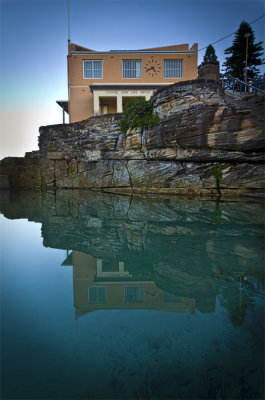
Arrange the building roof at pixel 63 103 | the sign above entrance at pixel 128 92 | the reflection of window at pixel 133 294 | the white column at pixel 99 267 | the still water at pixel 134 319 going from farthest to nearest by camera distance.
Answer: the building roof at pixel 63 103, the sign above entrance at pixel 128 92, the white column at pixel 99 267, the reflection of window at pixel 133 294, the still water at pixel 134 319

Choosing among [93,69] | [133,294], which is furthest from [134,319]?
[93,69]

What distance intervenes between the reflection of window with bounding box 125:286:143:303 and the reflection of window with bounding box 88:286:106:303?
265 millimetres

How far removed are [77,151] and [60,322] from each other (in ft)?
59.0

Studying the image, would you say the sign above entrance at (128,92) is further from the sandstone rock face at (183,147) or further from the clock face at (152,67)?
the sandstone rock face at (183,147)

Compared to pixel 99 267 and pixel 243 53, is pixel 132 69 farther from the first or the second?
pixel 99 267

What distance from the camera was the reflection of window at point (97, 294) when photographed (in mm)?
2705

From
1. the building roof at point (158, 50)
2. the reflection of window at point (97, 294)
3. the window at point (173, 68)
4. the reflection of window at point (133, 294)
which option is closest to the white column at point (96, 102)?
the building roof at point (158, 50)

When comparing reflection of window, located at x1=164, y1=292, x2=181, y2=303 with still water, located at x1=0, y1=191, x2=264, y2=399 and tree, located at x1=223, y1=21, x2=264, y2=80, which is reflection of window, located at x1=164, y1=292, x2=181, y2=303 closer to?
still water, located at x1=0, y1=191, x2=264, y2=399

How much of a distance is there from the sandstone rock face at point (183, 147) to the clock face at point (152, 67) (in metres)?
7.12

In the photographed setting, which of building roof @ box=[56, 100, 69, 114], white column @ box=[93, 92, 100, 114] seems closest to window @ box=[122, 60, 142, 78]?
white column @ box=[93, 92, 100, 114]

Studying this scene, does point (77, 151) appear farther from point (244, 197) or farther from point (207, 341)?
point (207, 341)

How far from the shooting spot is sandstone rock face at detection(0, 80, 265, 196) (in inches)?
447

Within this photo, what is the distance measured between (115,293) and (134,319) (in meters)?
0.60

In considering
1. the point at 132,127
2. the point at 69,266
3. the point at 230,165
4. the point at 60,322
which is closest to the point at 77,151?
the point at 132,127
